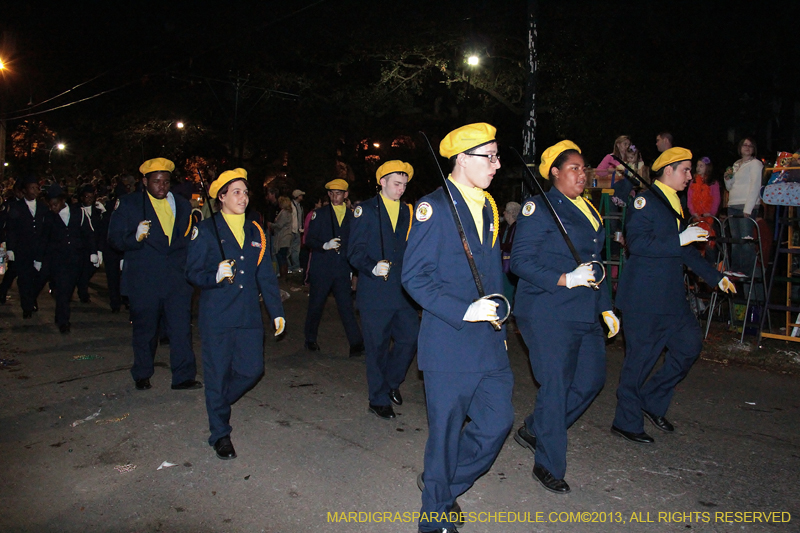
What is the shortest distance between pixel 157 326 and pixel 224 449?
2.25 m

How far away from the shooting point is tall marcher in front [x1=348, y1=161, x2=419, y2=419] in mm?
6043

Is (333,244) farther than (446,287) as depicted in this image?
Yes

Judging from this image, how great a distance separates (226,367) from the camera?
504 centimetres

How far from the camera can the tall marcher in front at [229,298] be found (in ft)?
16.4

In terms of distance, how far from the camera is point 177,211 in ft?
22.7

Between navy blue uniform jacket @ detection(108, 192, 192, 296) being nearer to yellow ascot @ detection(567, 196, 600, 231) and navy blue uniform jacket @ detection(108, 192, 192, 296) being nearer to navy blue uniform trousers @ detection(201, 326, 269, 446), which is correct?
navy blue uniform trousers @ detection(201, 326, 269, 446)

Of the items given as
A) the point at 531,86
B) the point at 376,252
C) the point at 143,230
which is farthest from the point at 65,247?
the point at 531,86

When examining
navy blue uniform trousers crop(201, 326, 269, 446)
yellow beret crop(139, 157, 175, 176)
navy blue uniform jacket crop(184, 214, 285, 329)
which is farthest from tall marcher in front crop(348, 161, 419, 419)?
yellow beret crop(139, 157, 175, 176)

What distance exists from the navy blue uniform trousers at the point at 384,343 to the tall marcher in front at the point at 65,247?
5.60 m

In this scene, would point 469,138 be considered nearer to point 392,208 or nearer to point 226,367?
point 226,367

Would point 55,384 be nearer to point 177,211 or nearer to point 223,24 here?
point 177,211

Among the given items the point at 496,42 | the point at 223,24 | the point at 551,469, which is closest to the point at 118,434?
the point at 551,469

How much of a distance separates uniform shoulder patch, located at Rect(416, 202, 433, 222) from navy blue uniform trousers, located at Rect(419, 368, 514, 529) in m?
0.80

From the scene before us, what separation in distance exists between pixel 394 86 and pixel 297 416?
17.4 m
